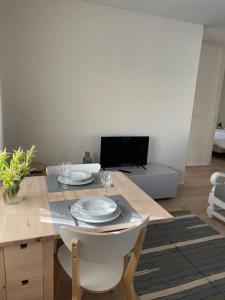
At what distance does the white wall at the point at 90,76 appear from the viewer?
2.81 m

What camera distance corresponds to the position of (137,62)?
3312mm

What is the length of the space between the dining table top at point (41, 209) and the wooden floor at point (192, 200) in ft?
2.42

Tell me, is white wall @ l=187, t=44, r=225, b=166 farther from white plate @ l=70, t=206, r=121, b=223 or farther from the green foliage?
the green foliage

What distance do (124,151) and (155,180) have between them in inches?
24.0

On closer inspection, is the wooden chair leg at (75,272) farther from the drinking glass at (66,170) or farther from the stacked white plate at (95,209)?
the drinking glass at (66,170)

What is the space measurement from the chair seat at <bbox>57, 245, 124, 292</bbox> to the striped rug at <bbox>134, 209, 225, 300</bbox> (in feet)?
1.82

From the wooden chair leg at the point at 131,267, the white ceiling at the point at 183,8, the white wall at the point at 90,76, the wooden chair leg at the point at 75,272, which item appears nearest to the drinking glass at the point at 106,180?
the wooden chair leg at the point at 131,267

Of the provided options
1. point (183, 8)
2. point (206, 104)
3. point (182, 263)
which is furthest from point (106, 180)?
point (206, 104)

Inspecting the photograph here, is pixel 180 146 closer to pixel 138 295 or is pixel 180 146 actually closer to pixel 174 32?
pixel 174 32

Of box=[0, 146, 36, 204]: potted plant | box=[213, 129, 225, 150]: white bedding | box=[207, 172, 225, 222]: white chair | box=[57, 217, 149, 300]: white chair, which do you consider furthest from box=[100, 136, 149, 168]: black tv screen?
box=[213, 129, 225, 150]: white bedding

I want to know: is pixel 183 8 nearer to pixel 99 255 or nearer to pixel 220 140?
pixel 99 255

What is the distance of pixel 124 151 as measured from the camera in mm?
3385

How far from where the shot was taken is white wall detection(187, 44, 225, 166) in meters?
4.72

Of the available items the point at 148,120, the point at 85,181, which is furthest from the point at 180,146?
the point at 85,181
